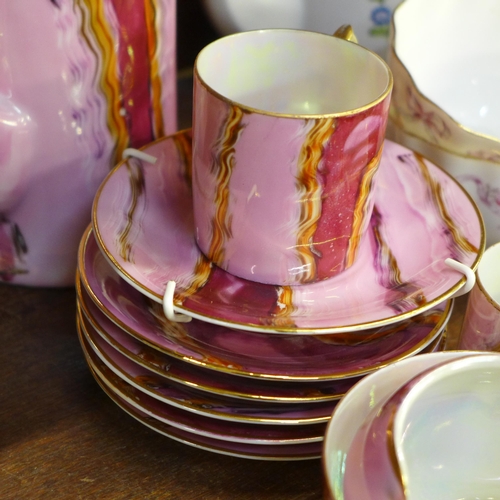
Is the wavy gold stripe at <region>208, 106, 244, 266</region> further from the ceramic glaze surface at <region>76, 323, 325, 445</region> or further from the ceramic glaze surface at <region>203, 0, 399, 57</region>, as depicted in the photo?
the ceramic glaze surface at <region>203, 0, 399, 57</region>

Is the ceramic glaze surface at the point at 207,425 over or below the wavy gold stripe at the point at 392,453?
below

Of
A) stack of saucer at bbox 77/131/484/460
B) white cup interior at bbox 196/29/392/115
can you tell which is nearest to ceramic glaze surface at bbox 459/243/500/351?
stack of saucer at bbox 77/131/484/460

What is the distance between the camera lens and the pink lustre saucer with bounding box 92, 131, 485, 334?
1.07 ft

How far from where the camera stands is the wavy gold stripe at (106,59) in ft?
1.21

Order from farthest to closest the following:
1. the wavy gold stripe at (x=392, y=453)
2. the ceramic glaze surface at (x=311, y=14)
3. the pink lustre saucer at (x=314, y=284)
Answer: the ceramic glaze surface at (x=311, y=14), the pink lustre saucer at (x=314, y=284), the wavy gold stripe at (x=392, y=453)

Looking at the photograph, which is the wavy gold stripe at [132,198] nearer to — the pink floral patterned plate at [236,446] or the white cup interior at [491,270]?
the pink floral patterned plate at [236,446]

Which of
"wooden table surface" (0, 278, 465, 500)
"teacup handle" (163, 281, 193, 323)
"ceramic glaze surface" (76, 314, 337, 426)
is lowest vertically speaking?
"wooden table surface" (0, 278, 465, 500)

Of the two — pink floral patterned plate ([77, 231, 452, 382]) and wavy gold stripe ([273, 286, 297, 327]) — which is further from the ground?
wavy gold stripe ([273, 286, 297, 327])

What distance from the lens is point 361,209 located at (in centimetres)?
35

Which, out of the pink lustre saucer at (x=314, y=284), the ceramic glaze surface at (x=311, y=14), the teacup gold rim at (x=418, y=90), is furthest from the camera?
the ceramic glaze surface at (x=311, y=14)

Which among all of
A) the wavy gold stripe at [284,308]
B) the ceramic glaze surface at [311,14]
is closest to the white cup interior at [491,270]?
the wavy gold stripe at [284,308]

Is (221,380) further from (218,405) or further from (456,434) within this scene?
(456,434)

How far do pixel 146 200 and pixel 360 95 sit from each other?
15cm

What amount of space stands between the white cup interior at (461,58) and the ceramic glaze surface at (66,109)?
251 mm
